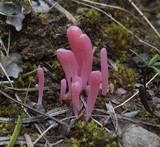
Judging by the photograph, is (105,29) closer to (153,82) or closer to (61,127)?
(153,82)

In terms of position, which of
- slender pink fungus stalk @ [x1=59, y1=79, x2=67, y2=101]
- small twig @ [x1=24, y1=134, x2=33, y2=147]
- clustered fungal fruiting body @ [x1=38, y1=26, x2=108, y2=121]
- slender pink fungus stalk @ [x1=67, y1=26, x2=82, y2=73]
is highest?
slender pink fungus stalk @ [x1=67, y1=26, x2=82, y2=73]

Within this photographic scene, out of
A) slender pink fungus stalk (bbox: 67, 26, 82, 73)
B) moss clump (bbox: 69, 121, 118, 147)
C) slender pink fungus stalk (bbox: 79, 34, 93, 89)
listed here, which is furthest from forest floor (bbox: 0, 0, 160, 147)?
slender pink fungus stalk (bbox: 67, 26, 82, 73)

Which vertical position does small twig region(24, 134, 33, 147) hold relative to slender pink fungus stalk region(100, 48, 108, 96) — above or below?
below

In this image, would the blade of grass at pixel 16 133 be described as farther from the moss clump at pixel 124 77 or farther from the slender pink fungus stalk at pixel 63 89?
the moss clump at pixel 124 77

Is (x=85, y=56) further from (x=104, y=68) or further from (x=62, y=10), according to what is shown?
(x=62, y=10)

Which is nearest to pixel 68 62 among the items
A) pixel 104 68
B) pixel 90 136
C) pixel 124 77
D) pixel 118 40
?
pixel 104 68

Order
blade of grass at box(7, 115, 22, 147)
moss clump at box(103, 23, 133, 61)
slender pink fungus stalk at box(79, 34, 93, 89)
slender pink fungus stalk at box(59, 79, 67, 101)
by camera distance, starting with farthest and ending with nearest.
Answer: moss clump at box(103, 23, 133, 61) → slender pink fungus stalk at box(59, 79, 67, 101) → slender pink fungus stalk at box(79, 34, 93, 89) → blade of grass at box(7, 115, 22, 147)

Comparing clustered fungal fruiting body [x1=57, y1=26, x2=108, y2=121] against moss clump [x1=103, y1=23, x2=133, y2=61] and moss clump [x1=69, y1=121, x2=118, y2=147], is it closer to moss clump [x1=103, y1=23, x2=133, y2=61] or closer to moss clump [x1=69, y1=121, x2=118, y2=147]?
moss clump [x1=69, y1=121, x2=118, y2=147]

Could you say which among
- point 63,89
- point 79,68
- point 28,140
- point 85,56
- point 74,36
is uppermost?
point 74,36

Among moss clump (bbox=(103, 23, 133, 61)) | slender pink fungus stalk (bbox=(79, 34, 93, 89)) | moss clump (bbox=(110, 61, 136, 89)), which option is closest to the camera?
slender pink fungus stalk (bbox=(79, 34, 93, 89))
